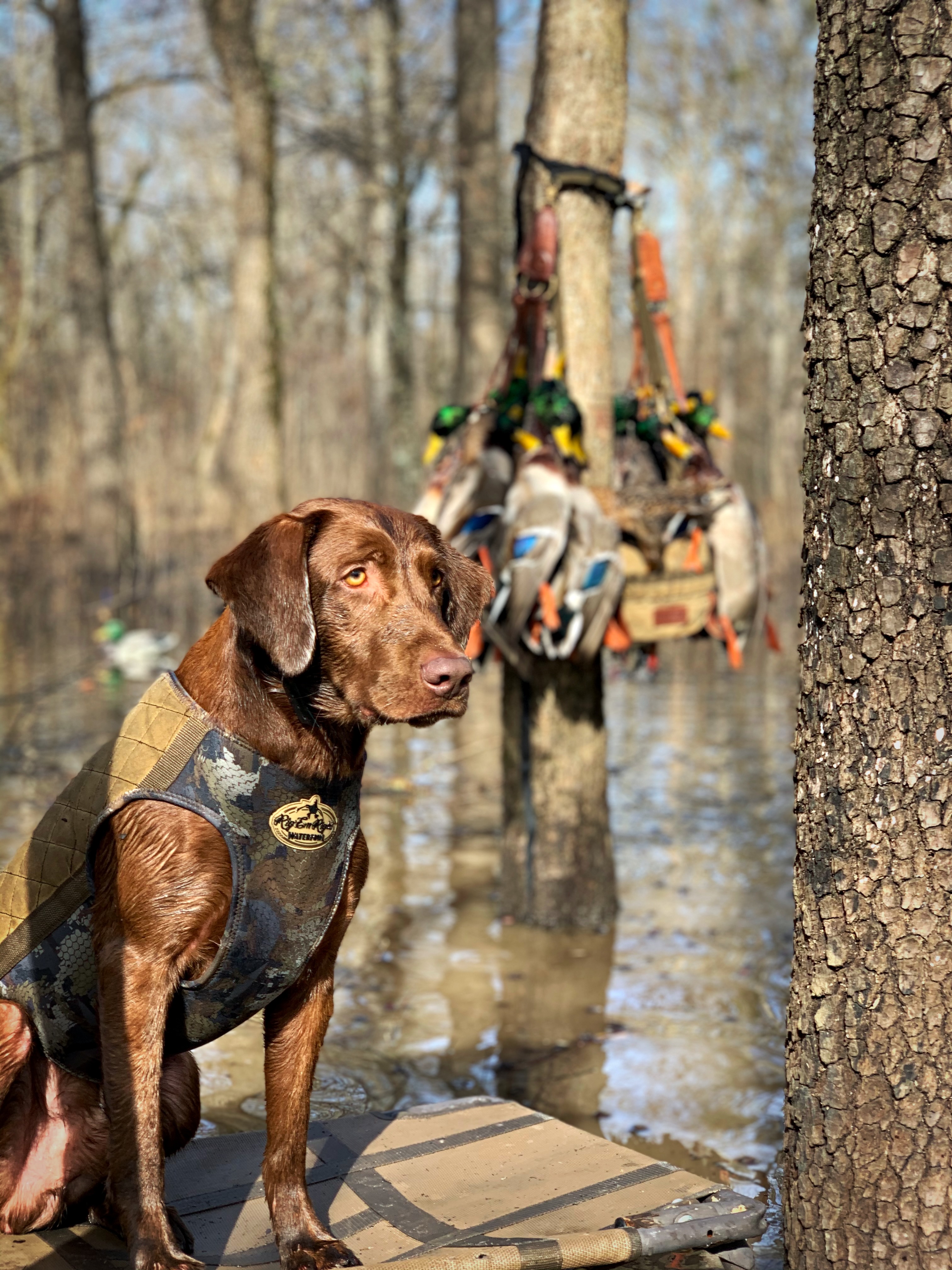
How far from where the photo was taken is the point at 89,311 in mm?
18516

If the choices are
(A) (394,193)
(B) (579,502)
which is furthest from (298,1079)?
(A) (394,193)

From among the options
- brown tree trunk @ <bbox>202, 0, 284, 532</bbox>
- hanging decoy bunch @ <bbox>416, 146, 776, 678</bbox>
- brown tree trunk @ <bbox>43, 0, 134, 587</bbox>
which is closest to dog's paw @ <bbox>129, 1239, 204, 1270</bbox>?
hanging decoy bunch @ <bbox>416, 146, 776, 678</bbox>

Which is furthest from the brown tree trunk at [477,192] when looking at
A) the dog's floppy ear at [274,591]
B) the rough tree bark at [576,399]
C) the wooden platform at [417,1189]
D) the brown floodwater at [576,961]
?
the dog's floppy ear at [274,591]

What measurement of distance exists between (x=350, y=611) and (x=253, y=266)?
11027 mm

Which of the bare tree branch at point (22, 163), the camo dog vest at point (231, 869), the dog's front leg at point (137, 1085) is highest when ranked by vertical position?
the bare tree branch at point (22, 163)

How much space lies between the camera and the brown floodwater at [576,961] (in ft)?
15.1

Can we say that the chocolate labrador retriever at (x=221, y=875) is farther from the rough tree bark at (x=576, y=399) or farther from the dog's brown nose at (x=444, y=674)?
the rough tree bark at (x=576, y=399)

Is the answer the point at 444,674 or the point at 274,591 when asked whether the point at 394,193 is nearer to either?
the point at 274,591

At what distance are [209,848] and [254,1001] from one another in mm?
410

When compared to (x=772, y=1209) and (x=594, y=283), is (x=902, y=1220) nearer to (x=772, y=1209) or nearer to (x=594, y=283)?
(x=772, y=1209)

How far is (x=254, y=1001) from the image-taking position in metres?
2.99

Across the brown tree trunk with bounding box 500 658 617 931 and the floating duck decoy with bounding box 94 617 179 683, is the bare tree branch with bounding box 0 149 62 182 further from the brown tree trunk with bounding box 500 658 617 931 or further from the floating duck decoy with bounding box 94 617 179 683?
the brown tree trunk with bounding box 500 658 617 931

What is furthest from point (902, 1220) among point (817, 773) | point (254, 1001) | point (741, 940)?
point (741, 940)

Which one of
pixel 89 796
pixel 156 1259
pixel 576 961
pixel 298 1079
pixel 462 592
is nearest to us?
pixel 156 1259
